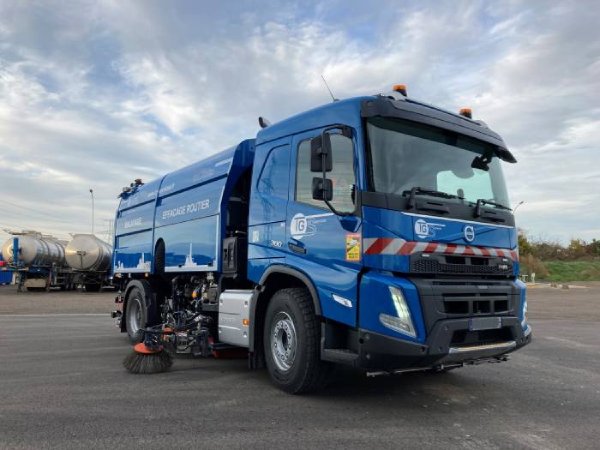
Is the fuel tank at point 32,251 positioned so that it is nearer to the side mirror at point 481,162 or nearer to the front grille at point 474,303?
the side mirror at point 481,162

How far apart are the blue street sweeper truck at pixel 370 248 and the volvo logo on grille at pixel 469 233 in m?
0.01

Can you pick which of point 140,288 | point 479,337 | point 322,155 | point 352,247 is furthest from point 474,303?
point 140,288

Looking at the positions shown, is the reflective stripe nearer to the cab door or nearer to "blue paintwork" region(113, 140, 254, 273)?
the cab door

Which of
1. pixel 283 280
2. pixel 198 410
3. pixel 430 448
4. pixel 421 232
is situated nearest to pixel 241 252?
pixel 283 280

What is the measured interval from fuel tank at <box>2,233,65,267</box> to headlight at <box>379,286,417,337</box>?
93.5 ft

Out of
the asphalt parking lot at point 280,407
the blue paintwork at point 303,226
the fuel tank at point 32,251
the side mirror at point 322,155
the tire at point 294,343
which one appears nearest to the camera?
the asphalt parking lot at point 280,407

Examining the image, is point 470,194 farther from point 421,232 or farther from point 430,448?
point 430,448

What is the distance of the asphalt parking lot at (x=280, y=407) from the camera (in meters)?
4.31

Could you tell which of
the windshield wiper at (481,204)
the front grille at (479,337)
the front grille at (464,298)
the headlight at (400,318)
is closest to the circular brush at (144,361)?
the headlight at (400,318)

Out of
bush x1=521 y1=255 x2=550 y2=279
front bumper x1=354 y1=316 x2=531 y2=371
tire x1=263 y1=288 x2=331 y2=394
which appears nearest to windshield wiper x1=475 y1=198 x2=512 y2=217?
front bumper x1=354 y1=316 x2=531 y2=371

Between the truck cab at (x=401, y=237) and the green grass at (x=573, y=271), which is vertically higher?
the green grass at (x=573, y=271)

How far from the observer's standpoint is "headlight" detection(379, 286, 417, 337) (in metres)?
4.63

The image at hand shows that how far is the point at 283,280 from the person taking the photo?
613cm

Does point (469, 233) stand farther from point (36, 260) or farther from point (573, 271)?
point (573, 271)
